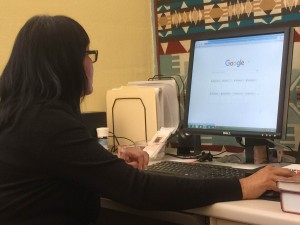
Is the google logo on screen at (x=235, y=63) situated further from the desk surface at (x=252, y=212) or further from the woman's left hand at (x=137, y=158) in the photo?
the desk surface at (x=252, y=212)

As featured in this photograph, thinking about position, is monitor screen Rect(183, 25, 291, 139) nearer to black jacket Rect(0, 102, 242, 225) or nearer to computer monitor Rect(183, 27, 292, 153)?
computer monitor Rect(183, 27, 292, 153)

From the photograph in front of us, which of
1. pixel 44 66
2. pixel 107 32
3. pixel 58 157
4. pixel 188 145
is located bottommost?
pixel 188 145

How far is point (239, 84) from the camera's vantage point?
1.53 meters

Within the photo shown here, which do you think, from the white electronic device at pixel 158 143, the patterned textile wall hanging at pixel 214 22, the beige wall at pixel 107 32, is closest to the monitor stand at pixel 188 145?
the white electronic device at pixel 158 143

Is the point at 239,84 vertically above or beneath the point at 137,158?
above

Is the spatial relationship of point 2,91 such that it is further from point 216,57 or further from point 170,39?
point 170,39

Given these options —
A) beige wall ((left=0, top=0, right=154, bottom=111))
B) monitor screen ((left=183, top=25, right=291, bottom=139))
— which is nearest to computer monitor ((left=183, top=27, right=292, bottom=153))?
monitor screen ((left=183, top=25, right=291, bottom=139))

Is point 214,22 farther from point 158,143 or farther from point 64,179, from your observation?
point 64,179

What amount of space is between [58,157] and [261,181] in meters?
0.51

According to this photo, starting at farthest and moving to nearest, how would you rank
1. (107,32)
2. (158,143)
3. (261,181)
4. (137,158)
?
(107,32), (158,143), (137,158), (261,181)

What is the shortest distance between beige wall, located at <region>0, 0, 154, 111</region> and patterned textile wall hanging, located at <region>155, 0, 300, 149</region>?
9 centimetres

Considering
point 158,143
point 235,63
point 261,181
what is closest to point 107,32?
point 158,143

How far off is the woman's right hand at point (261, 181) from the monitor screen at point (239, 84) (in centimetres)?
29

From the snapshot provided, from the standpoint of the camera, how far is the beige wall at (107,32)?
178cm
